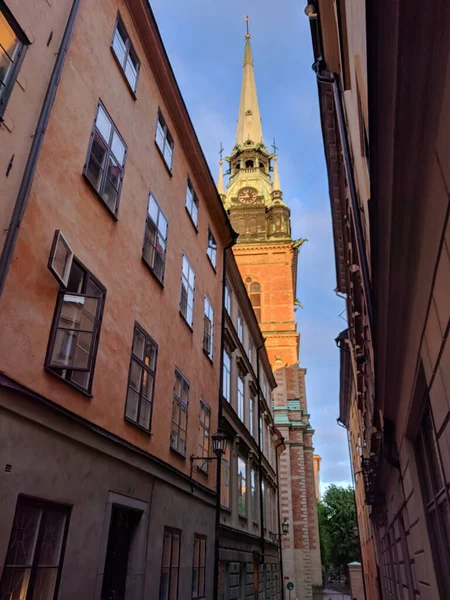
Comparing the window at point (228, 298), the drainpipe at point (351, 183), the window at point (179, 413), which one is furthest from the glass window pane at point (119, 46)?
the window at point (228, 298)

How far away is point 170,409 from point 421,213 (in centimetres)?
800

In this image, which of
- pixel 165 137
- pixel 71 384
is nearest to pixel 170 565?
pixel 71 384

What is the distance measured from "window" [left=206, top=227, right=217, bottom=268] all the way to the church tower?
28.4 m

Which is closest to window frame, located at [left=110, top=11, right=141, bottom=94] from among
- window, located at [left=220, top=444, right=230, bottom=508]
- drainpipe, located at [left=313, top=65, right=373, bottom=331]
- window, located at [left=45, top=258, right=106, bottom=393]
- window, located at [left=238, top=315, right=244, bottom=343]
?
drainpipe, located at [left=313, top=65, right=373, bottom=331]

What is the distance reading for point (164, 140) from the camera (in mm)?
12359

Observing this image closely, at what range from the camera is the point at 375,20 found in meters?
3.18

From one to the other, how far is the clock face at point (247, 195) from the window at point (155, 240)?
47499mm

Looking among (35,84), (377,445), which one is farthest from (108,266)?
(377,445)

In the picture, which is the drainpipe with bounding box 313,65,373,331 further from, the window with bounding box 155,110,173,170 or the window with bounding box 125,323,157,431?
the window with bounding box 125,323,157,431

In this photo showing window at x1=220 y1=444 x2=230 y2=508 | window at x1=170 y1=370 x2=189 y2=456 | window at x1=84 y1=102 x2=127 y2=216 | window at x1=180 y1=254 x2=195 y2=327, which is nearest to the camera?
window at x1=84 y1=102 x2=127 y2=216

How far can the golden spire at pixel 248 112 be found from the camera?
228 ft

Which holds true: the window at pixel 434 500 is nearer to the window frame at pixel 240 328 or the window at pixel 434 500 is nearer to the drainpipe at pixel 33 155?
the drainpipe at pixel 33 155

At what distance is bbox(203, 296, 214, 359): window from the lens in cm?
1463

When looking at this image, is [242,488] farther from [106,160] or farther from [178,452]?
[106,160]
